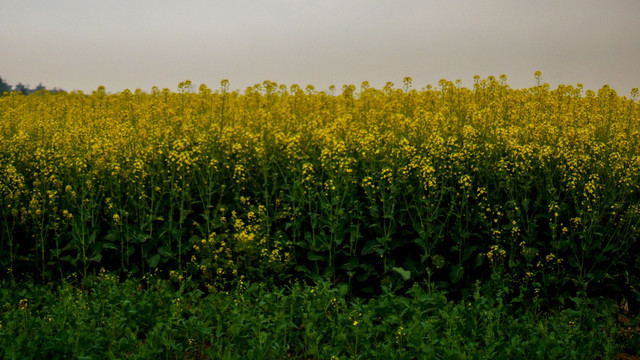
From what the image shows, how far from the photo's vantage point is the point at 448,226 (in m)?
6.46

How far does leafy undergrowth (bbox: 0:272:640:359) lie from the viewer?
15.2 feet

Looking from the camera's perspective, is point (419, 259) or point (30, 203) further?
point (30, 203)

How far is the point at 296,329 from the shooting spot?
529cm

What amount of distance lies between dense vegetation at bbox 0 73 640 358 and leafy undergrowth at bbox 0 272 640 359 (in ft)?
0.08

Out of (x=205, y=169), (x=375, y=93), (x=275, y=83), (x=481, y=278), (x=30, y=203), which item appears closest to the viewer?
(x=481, y=278)

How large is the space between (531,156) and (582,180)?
1.98 feet

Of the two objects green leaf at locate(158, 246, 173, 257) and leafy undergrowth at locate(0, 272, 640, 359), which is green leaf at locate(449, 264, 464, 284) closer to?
leafy undergrowth at locate(0, 272, 640, 359)

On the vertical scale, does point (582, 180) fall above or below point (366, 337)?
above

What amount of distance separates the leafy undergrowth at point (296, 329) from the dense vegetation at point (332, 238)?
3 centimetres

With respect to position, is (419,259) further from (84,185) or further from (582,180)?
(84,185)

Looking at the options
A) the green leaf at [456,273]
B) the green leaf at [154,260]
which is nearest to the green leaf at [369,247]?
the green leaf at [456,273]

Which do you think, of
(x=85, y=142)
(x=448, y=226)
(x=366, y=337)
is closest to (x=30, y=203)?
(x=85, y=142)

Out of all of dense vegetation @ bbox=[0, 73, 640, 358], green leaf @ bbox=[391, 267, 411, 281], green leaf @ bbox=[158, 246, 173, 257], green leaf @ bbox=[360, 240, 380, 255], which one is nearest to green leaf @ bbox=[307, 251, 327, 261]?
dense vegetation @ bbox=[0, 73, 640, 358]

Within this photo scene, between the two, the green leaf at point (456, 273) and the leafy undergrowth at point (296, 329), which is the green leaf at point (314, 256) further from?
the green leaf at point (456, 273)
